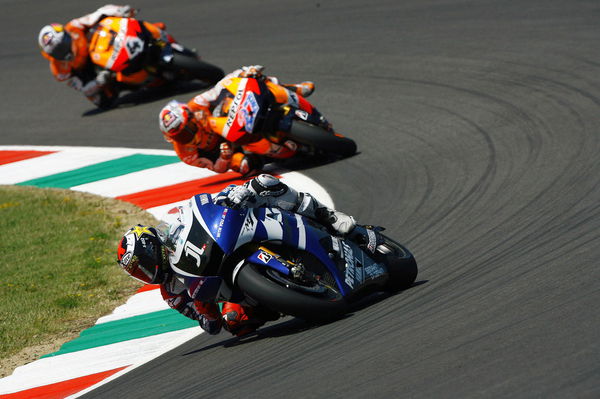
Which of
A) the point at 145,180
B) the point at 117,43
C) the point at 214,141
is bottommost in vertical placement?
the point at 145,180

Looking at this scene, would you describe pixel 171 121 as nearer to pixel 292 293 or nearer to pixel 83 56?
pixel 83 56

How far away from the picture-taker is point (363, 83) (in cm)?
1388

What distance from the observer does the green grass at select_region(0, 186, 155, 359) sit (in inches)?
340

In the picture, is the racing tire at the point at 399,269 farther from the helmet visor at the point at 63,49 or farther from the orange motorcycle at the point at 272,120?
the helmet visor at the point at 63,49

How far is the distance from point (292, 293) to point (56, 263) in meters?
4.51

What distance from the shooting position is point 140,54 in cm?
1467

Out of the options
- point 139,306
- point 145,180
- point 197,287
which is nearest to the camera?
point 197,287

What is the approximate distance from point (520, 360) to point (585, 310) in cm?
71

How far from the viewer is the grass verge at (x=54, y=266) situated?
8.45 metres

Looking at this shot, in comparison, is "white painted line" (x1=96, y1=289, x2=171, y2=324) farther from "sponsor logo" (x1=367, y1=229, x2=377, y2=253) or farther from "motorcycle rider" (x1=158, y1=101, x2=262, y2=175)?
"motorcycle rider" (x1=158, y1=101, x2=262, y2=175)

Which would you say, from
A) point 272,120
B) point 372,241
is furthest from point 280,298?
point 272,120

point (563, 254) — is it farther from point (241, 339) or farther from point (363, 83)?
point (363, 83)

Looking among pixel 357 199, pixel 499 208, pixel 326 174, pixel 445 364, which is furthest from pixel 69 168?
pixel 445 364

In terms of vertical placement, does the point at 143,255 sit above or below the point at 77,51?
above
